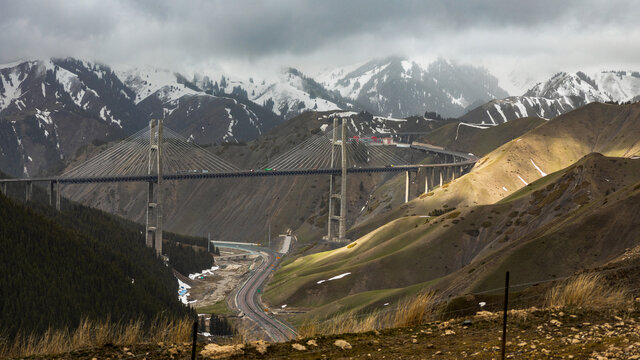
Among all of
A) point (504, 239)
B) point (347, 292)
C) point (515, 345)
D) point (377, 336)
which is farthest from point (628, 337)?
point (347, 292)

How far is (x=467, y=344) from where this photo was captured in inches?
706

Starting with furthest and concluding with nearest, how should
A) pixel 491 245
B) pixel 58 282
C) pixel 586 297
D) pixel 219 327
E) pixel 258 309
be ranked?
pixel 258 309 < pixel 219 327 < pixel 58 282 < pixel 491 245 < pixel 586 297

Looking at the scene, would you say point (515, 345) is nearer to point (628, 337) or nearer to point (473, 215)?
point (628, 337)

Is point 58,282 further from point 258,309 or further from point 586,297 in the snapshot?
point 586,297

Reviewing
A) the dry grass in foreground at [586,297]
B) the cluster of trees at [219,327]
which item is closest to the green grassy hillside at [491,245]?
the cluster of trees at [219,327]

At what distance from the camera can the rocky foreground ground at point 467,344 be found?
16516 millimetres

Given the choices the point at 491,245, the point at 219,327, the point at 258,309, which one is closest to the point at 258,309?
the point at 258,309

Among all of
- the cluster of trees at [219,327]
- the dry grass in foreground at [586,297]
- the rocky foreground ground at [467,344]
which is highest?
the dry grass in foreground at [586,297]

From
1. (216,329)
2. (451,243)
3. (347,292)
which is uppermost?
(451,243)

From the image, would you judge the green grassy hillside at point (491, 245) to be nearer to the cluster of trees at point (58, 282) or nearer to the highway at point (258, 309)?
the highway at point (258, 309)

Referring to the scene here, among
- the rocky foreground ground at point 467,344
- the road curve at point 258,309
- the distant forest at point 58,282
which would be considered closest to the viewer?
the rocky foreground ground at point 467,344

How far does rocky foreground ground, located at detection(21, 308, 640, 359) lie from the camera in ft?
54.2

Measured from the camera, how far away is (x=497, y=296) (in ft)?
95.8

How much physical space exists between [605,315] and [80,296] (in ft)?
368
